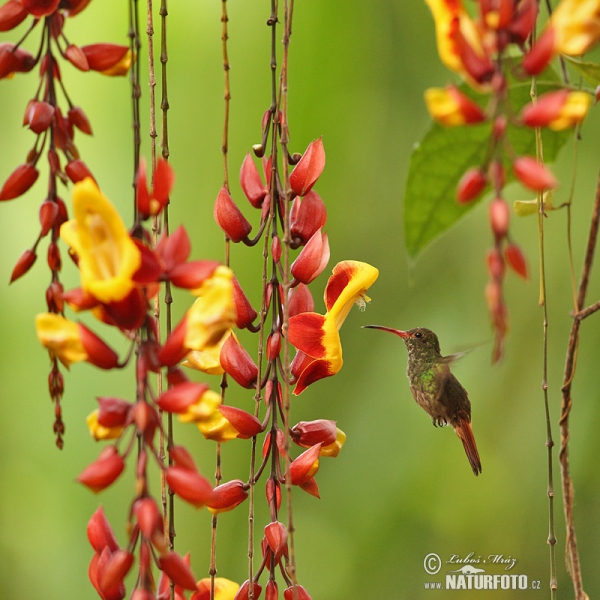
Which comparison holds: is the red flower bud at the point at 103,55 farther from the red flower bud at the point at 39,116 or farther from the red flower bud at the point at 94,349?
the red flower bud at the point at 94,349

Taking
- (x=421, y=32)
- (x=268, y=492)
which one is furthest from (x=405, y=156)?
(x=268, y=492)

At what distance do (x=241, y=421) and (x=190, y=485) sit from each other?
14cm

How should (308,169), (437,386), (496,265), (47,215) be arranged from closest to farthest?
(496,265) < (47,215) < (308,169) < (437,386)

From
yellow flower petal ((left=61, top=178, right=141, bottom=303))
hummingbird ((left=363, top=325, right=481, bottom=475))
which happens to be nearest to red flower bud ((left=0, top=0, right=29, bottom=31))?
yellow flower petal ((left=61, top=178, right=141, bottom=303))

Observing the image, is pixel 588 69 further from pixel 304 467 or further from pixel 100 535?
pixel 100 535

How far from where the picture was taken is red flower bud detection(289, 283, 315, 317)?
57cm

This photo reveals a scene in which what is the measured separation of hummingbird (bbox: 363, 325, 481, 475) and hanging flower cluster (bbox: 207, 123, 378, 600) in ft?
0.78

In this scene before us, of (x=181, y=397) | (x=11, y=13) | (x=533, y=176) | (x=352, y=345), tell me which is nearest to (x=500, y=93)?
(x=533, y=176)

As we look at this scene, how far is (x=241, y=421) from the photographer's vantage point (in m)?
0.48

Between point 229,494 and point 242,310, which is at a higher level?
point 242,310

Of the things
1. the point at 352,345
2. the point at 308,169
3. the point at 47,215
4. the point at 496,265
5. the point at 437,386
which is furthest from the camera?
the point at 352,345

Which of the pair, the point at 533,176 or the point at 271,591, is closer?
the point at 533,176

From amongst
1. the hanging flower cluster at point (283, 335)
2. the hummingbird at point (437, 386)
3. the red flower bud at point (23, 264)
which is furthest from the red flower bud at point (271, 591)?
the hummingbird at point (437, 386)

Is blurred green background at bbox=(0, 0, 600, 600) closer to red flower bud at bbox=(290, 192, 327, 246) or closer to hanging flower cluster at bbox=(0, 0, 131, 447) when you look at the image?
red flower bud at bbox=(290, 192, 327, 246)
